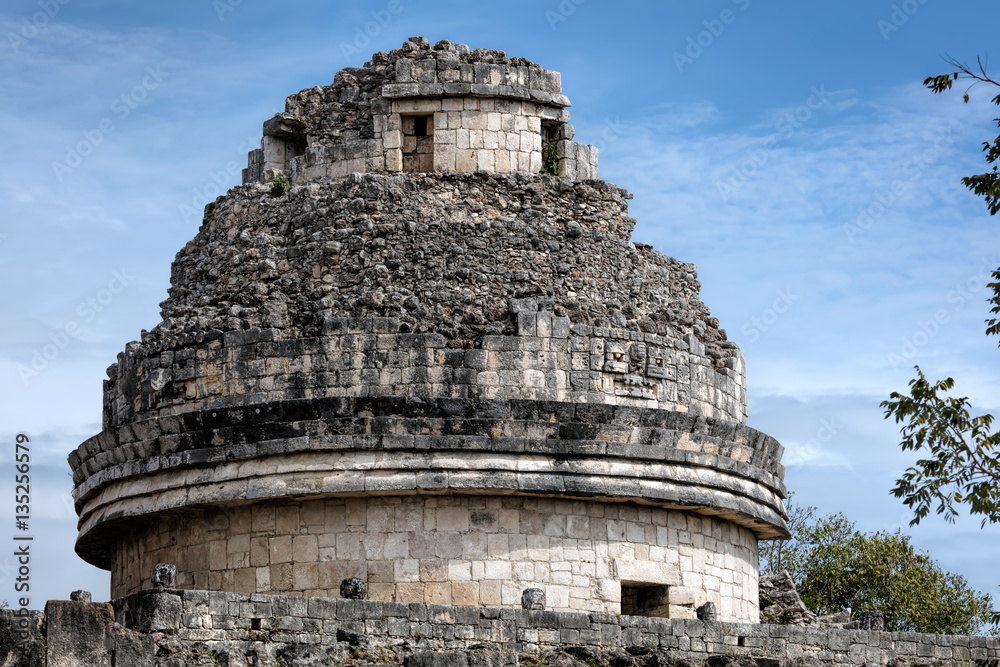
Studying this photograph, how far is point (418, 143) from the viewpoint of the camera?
22.0 m

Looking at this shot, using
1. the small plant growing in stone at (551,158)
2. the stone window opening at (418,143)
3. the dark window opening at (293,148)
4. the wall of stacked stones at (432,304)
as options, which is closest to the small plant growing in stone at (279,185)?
the wall of stacked stones at (432,304)

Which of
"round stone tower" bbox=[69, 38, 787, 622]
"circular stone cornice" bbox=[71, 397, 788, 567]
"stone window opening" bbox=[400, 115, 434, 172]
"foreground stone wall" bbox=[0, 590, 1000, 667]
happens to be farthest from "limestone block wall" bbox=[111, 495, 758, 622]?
"stone window opening" bbox=[400, 115, 434, 172]

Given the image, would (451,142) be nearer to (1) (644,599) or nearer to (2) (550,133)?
(2) (550,133)

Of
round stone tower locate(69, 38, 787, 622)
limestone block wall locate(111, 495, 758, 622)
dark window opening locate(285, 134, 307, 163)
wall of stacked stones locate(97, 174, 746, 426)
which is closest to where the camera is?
Answer: limestone block wall locate(111, 495, 758, 622)

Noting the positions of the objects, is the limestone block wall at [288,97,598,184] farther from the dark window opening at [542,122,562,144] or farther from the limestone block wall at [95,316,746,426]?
the limestone block wall at [95,316,746,426]

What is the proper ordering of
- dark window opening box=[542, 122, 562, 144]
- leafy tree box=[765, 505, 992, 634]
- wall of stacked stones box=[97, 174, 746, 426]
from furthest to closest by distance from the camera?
leafy tree box=[765, 505, 992, 634]
dark window opening box=[542, 122, 562, 144]
wall of stacked stones box=[97, 174, 746, 426]

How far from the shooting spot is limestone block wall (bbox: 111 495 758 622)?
62.3ft

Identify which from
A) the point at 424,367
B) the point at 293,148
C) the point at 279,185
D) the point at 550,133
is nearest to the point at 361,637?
the point at 424,367

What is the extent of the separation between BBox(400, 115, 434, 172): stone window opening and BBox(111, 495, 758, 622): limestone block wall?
520 centimetres

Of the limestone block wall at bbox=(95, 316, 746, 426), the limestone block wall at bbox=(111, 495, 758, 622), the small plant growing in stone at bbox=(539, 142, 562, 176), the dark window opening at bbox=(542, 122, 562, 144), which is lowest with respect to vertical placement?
the limestone block wall at bbox=(111, 495, 758, 622)

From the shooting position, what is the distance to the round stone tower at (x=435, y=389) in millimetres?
19188

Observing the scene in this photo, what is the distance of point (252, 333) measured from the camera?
2012 cm

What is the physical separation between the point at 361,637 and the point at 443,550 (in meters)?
3.12

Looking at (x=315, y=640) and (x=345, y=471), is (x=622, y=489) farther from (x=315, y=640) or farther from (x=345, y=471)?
(x=315, y=640)
